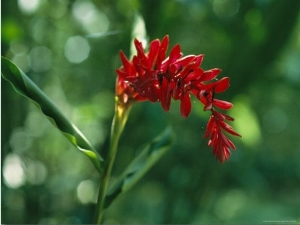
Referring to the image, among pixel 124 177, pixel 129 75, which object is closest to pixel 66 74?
pixel 124 177

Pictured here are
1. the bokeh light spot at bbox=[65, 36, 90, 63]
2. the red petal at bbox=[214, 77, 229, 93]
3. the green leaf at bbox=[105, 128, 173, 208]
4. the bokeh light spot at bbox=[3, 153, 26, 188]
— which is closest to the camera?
the red petal at bbox=[214, 77, 229, 93]

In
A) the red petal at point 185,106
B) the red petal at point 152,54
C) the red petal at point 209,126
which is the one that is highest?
the red petal at point 152,54

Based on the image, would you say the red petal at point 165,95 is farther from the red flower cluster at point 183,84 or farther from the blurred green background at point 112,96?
the blurred green background at point 112,96

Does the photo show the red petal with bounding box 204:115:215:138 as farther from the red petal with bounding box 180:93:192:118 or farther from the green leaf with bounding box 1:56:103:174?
the green leaf with bounding box 1:56:103:174

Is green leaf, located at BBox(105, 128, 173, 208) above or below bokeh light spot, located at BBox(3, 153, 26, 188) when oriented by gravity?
above

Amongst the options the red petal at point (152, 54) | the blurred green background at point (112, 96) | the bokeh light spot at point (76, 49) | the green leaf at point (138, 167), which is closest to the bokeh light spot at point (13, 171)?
the blurred green background at point (112, 96)

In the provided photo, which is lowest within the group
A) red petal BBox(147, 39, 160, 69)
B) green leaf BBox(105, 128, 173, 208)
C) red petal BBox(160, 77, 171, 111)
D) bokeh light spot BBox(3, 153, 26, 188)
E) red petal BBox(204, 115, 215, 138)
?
bokeh light spot BBox(3, 153, 26, 188)

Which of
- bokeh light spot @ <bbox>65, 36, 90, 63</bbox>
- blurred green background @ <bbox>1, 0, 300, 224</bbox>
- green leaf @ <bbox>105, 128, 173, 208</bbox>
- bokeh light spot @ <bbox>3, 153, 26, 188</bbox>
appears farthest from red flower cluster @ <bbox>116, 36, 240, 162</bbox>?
bokeh light spot @ <bbox>65, 36, 90, 63</bbox>
